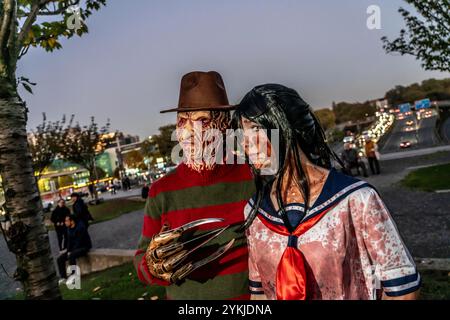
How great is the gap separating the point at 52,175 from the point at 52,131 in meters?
80.7

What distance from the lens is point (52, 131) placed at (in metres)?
28.6

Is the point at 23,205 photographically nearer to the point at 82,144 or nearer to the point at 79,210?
the point at 79,210

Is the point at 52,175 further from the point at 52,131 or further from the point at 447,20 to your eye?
the point at 447,20

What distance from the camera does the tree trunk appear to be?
9.52ft

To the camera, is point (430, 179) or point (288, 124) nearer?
point (288, 124)

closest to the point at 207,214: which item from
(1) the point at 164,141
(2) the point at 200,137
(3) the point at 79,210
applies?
(2) the point at 200,137

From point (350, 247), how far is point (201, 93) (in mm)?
1377

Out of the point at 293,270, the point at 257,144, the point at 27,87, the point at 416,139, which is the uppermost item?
the point at 27,87

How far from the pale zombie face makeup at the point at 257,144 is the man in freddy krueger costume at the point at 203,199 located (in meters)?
0.42

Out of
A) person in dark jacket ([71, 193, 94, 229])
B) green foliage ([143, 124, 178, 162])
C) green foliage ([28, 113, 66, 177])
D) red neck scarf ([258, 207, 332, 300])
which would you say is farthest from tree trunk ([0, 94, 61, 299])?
green foliage ([143, 124, 178, 162])

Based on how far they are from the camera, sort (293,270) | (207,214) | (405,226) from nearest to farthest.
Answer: (293,270), (207,214), (405,226)

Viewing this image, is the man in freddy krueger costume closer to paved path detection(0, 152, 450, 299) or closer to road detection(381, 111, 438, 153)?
paved path detection(0, 152, 450, 299)

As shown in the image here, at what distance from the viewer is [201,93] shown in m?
2.33
